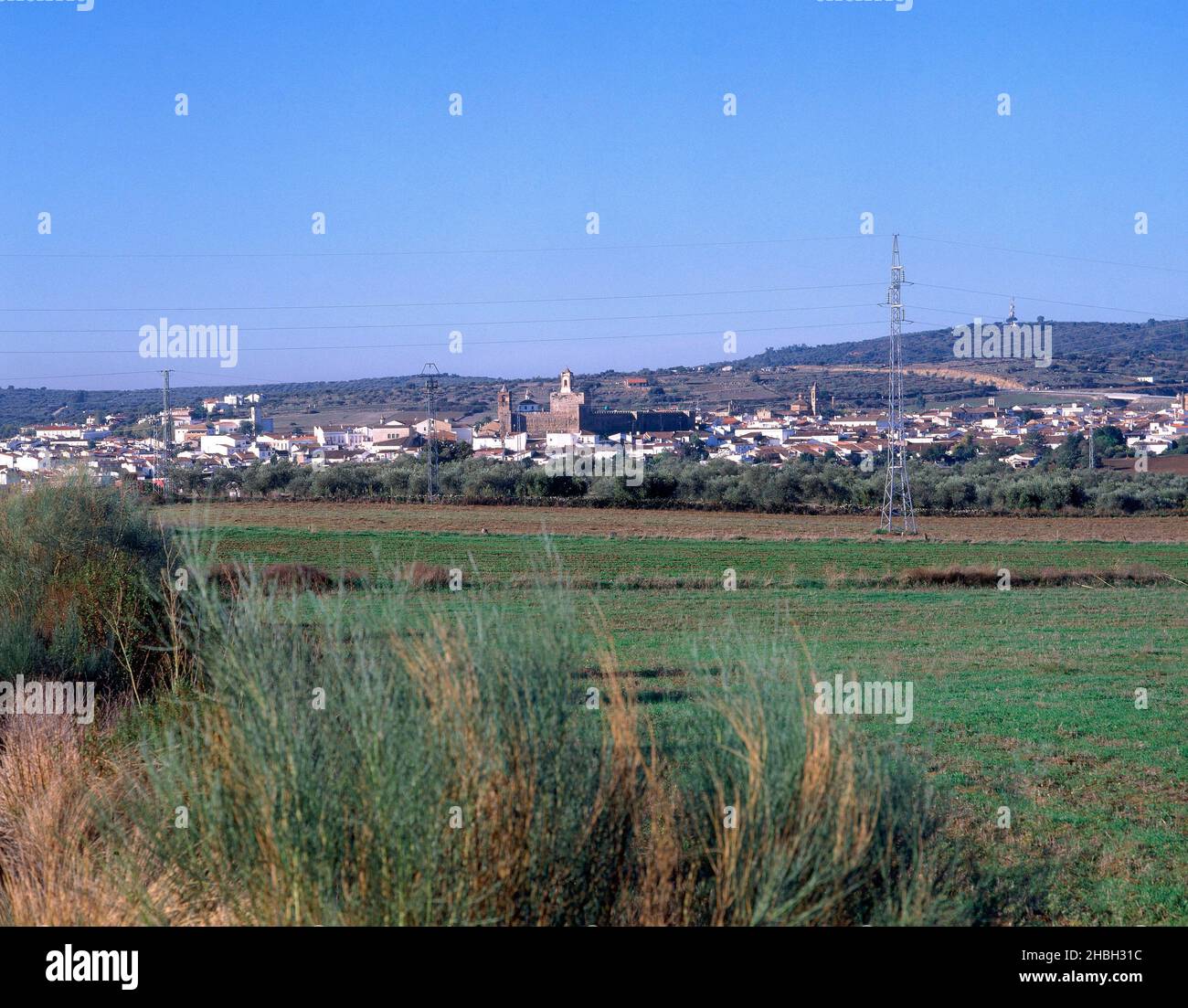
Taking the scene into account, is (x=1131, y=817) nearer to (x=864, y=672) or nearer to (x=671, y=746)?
(x=671, y=746)

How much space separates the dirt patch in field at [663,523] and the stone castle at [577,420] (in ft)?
87.9

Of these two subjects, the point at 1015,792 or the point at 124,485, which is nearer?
the point at 1015,792

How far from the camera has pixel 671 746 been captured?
6195 mm

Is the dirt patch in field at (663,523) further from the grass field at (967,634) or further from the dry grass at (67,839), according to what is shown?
the dry grass at (67,839)

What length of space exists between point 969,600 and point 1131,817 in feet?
61.1

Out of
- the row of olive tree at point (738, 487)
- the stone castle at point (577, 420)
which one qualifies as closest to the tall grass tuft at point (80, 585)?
the row of olive tree at point (738, 487)

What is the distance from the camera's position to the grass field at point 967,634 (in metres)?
7.64

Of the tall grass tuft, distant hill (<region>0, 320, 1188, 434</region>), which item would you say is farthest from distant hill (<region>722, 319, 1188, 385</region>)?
the tall grass tuft

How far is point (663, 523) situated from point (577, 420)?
106 ft

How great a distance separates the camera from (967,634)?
66.2 ft

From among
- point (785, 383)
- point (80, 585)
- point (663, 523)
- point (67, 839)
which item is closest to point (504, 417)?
point (663, 523)

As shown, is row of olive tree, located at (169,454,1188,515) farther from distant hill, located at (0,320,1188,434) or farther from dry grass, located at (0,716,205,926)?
dry grass, located at (0,716,205,926)
